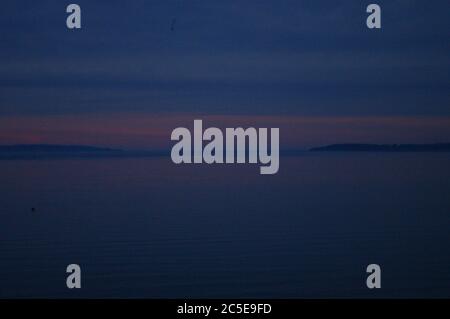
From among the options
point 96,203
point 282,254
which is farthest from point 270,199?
point 96,203

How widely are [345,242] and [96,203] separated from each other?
1.34m

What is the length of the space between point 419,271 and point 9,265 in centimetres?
218

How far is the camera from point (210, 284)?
10281mm

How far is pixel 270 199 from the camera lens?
33.8ft

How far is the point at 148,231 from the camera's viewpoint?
405 inches

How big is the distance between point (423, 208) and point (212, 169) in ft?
3.74
